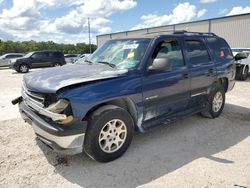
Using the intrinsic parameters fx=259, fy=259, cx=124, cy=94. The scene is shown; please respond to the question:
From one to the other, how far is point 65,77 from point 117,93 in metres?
0.77

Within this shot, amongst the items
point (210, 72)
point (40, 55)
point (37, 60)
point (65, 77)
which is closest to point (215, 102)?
point (210, 72)

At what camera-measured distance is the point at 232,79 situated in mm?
6305

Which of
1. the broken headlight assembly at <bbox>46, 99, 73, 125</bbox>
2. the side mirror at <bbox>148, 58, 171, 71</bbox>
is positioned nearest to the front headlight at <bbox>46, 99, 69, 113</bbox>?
the broken headlight assembly at <bbox>46, 99, 73, 125</bbox>

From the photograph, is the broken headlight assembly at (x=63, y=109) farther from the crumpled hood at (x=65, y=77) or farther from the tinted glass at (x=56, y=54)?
the tinted glass at (x=56, y=54)

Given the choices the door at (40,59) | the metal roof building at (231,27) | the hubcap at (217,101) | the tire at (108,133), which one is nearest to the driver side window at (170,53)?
the tire at (108,133)

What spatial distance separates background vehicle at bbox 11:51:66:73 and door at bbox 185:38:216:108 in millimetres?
17112

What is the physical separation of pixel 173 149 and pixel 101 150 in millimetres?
1271

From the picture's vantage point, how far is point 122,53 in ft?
14.5

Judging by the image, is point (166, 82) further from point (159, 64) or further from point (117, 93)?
point (117, 93)

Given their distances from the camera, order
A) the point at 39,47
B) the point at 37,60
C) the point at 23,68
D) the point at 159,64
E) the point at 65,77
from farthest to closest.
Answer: the point at 39,47
the point at 37,60
the point at 23,68
the point at 159,64
the point at 65,77

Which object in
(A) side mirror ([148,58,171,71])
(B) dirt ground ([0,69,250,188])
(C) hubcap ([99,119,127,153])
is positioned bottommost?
(B) dirt ground ([0,69,250,188])

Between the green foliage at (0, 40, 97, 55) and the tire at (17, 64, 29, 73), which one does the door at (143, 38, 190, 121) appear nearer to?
the tire at (17, 64, 29, 73)

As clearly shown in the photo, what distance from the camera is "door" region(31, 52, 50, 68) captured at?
809 inches

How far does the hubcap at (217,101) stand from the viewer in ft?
18.9
